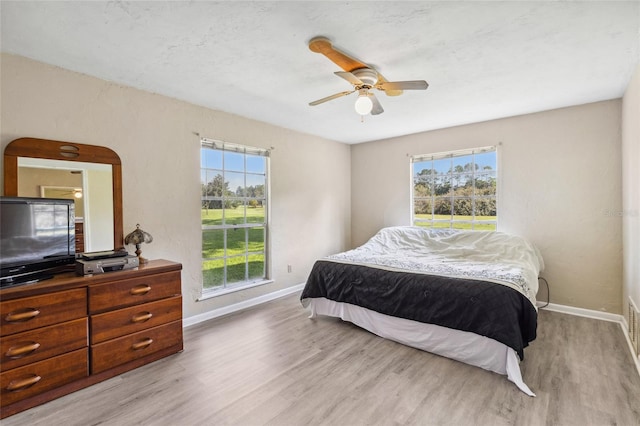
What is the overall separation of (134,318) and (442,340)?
8.43 ft

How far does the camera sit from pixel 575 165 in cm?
352

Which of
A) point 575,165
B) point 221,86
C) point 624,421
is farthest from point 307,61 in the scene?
point 575,165

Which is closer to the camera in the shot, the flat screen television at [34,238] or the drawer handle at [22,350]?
the drawer handle at [22,350]

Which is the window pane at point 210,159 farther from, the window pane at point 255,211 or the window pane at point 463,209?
the window pane at point 463,209

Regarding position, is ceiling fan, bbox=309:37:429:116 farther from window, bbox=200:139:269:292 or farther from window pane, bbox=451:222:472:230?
window pane, bbox=451:222:472:230

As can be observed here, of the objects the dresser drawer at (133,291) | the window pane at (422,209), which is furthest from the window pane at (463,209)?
the dresser drawer at (133,291)

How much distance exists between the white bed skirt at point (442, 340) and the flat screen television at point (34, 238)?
2483mm

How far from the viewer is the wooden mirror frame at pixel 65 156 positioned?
88.7 inches

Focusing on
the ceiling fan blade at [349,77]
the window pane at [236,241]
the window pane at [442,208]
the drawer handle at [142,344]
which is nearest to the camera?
the ceiling fan blade at [349,77]

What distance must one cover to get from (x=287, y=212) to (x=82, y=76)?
269 centimetres

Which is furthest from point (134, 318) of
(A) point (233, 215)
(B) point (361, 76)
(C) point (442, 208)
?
(C) point (442, 208)

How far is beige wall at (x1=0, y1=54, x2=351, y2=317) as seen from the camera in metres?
2.41

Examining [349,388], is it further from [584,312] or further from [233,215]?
[584,312]

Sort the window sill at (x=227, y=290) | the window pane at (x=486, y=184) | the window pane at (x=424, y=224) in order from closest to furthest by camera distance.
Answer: the window sill at (x=227, y=290) → the window pane at (x=486, y=184) → the window pane at (x=424, y=224)
